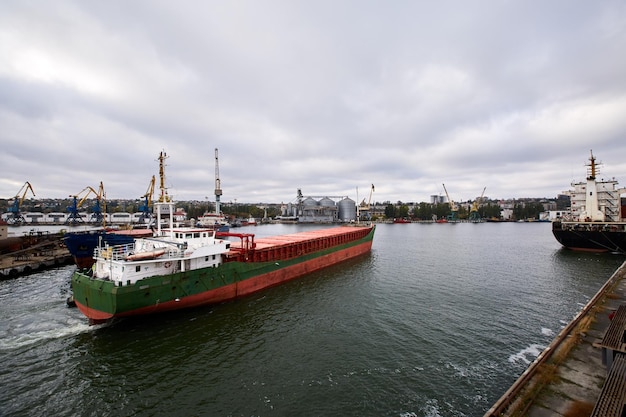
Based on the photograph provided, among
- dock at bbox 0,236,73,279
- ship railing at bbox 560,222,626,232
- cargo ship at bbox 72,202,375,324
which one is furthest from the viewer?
ship railing at bbox 560,222,626,232

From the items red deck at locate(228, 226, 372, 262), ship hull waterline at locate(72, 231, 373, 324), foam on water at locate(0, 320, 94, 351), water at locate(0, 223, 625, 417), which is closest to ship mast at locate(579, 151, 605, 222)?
water at locate(0, 223, 625, 417)

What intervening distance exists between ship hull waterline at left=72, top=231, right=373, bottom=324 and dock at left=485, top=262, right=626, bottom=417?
61.0 feet

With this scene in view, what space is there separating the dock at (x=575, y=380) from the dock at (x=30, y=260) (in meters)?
43.3

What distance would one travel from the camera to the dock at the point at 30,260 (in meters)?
29.9

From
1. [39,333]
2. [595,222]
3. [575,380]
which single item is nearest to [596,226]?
[595,222]

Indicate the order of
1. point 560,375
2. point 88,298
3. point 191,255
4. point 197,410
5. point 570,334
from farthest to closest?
point 191,255 → point 88,298 → point 570,334 → point 197,410 → point 560,375

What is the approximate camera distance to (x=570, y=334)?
1199cm

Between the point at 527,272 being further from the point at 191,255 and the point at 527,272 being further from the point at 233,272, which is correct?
the point at 191,255

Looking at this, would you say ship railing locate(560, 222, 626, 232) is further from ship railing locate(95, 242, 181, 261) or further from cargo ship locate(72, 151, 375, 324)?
ship railing locate(95, 242, 181, 261)

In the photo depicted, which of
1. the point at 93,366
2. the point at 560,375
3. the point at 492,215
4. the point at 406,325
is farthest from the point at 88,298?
the point at 492,215

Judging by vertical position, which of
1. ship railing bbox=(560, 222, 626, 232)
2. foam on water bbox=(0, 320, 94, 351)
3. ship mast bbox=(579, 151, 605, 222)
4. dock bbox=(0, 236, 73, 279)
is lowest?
foam on water bbox=(0, 320, 94, 351)

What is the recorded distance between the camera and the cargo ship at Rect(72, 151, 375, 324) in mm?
17328

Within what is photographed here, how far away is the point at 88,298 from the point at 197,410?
39.3ft

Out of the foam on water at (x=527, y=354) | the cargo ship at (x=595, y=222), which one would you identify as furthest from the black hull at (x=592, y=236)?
the foam on water at (x=527, y=354)
